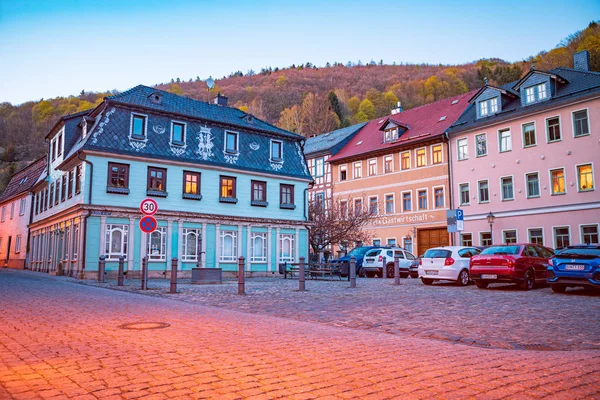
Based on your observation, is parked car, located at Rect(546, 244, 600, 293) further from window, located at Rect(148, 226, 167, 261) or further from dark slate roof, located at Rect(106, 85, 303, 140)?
dark slate roof, located at Rect(106, 85, 303, 140)

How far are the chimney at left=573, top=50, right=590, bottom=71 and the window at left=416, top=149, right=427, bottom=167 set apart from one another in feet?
40.4

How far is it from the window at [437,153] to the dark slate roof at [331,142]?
12143 mm

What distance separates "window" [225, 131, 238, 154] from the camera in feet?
108

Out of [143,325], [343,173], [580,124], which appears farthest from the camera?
[343,173]

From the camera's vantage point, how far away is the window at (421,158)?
4125 cm

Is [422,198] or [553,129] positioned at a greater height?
[553,129]

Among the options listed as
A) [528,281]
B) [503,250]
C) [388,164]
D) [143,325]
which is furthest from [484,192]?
[143,325]

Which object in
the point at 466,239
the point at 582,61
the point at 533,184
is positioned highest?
the point at 582,61

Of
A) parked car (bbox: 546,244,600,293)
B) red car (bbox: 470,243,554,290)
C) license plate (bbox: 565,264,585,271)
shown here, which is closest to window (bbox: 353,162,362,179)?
red car (bbox: 470,243,554,290)

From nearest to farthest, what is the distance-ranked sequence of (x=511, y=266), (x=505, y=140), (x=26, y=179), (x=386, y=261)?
(x=511, y=266)
(x=386, y=261)
(x=505, y=140)
(x=26, y=179)

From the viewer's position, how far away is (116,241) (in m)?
27.2

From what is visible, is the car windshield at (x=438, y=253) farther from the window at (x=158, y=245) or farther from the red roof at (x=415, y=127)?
the red roof at (x=415, y=127)

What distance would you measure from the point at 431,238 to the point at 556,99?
13624mm

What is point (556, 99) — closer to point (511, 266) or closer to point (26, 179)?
point (511, 266)
